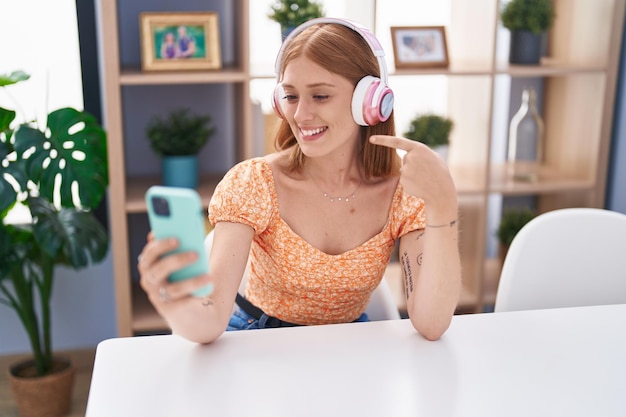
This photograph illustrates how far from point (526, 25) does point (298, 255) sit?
1.61 meters

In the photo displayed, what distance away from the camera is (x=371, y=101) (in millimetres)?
1469

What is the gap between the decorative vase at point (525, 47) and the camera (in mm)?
2758

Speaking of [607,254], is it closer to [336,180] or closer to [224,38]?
[336,180]

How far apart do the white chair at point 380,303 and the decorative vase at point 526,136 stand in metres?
1.30

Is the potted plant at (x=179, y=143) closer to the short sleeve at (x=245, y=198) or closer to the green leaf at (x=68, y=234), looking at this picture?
the green leaf at (x=68, y=234)

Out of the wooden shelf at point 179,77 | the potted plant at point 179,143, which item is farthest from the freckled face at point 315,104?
the potted plant at point 179,143

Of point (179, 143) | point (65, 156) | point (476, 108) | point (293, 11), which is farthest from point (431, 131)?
point (65, 156)

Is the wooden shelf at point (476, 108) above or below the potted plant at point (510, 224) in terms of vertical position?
above

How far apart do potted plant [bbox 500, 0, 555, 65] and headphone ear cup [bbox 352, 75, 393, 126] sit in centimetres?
145

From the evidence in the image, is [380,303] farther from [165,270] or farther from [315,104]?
[165,270]

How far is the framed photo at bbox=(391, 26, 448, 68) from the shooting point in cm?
268

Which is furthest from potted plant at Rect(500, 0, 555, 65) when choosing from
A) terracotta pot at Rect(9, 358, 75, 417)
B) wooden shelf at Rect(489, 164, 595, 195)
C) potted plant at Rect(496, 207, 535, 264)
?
terracotta pot at Rect(9, 358, 75, 417)

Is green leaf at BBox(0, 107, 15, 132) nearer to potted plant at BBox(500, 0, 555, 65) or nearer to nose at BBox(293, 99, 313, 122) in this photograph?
nose at BBox(293, 99, 313, 122)

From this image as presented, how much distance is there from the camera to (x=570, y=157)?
2963 millimetres
